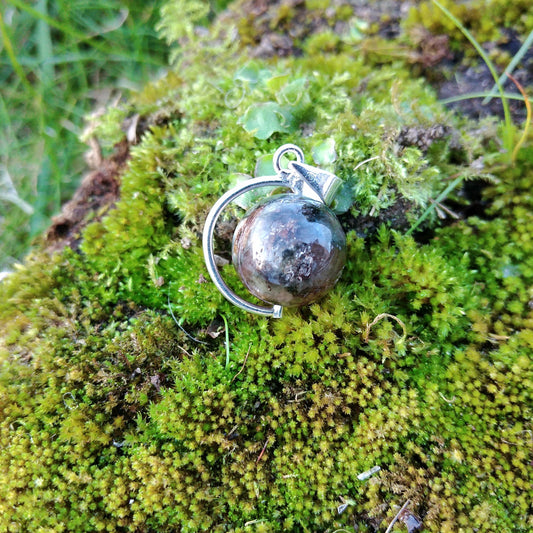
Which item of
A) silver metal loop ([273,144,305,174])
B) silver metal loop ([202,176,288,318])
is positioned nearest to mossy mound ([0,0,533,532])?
silver metal loop ([202,176,288,318])

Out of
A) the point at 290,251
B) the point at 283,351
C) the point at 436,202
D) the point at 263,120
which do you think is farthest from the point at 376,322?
the point at 263,120

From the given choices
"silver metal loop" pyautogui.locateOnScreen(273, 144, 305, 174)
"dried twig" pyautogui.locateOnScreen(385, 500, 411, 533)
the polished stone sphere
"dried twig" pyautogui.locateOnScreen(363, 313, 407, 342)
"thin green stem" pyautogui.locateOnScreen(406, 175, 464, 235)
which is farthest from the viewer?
"thin green stem" pyautogui.locateOnScreen(406, 175, 464, 235)

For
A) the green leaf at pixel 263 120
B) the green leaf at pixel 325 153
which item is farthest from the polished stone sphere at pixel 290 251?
the green leaf at pixel 263 120

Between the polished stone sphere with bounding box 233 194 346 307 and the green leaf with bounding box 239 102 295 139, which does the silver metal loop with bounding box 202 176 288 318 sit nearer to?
the polished stone sphere with bounding box 233 194 346 307

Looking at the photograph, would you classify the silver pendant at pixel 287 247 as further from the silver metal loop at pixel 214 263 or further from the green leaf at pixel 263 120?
the green leaf at pixel 263 120

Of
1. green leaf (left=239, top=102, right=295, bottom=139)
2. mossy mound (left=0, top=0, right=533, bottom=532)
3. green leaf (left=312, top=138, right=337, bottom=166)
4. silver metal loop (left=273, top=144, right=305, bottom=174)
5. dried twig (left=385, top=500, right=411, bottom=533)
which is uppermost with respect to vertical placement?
green leaf (left=239, top=102, right=295, bottom=139)

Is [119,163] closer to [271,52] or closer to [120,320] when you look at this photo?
[120,320]
